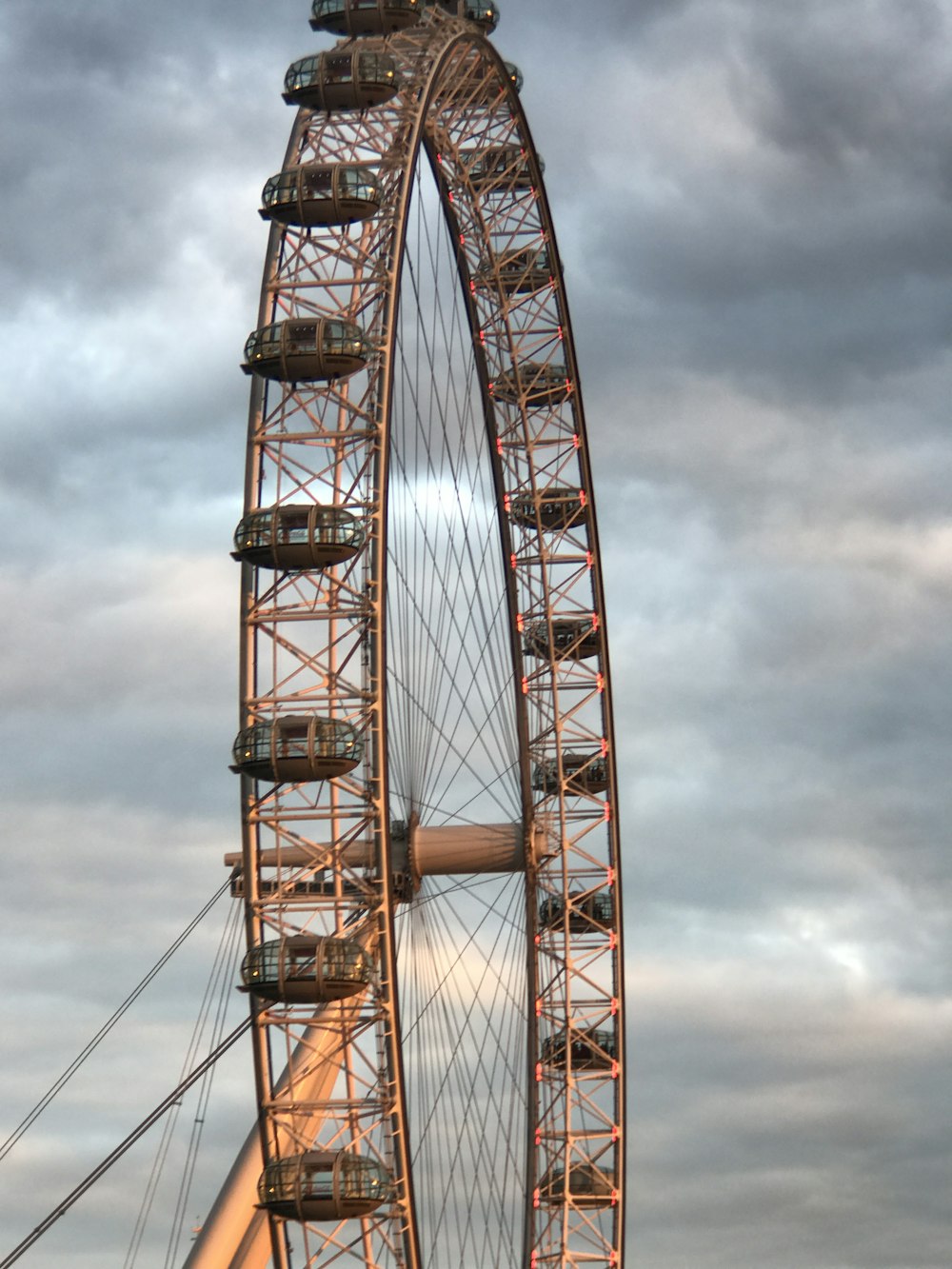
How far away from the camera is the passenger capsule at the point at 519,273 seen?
78.9 metres

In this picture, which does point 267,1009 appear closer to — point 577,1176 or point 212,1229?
point 212,1229

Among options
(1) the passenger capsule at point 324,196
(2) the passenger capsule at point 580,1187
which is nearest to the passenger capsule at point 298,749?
(1) the passenger capsule at point 324,196

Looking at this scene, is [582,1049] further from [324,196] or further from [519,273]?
[324,196]

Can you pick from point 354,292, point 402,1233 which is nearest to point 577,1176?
point 402,1233

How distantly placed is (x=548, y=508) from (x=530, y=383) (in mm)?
3613

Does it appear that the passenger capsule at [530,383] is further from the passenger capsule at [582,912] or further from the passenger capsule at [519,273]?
the passenger capsule at [582,912]

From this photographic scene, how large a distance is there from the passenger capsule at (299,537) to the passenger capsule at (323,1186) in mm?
11562

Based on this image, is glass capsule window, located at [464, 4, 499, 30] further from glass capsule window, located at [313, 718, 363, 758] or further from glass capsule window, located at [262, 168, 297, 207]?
glass capsule window, located at [313, 718, 363, 758]

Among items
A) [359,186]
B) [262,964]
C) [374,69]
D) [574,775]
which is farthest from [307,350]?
[574,775]

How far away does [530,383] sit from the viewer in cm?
7938

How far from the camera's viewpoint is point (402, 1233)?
5766cm

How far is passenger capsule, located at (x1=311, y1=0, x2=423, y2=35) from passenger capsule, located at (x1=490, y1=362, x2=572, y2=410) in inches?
513

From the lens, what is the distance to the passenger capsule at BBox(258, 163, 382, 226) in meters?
61.2

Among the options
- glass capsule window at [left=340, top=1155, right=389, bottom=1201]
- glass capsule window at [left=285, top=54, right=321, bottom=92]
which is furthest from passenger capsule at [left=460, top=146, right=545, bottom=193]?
glass capsule window at [left=340, top=1155, right=389, bottom=1201]
